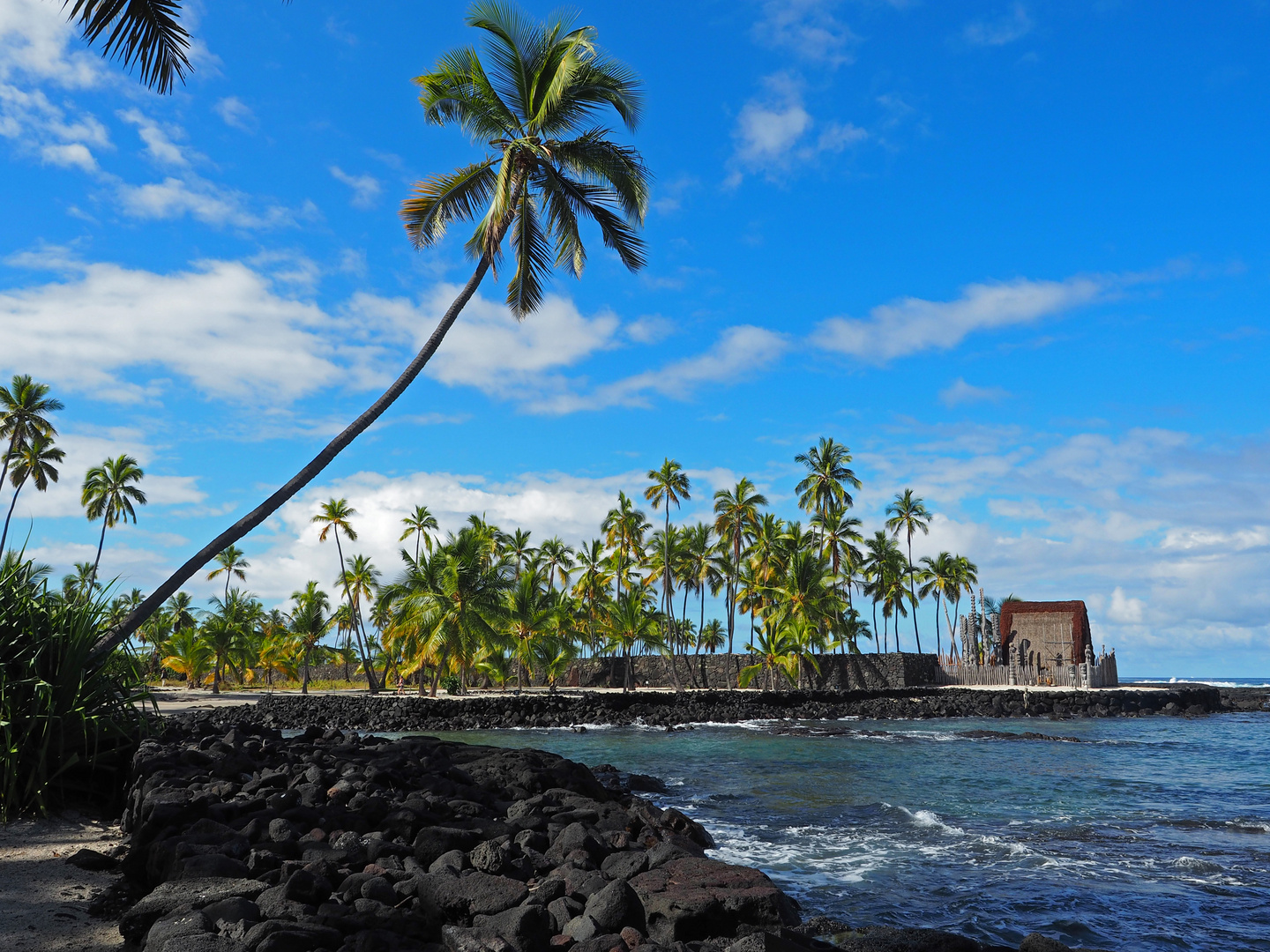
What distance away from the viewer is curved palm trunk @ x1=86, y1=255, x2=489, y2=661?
1058cm

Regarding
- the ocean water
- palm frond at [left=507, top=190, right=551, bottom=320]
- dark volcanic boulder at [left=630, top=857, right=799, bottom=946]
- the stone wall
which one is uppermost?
palm frond at [left=507, top=190, right=551, bottom=320]

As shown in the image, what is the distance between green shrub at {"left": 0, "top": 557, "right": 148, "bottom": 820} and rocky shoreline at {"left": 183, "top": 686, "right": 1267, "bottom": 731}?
806 inches

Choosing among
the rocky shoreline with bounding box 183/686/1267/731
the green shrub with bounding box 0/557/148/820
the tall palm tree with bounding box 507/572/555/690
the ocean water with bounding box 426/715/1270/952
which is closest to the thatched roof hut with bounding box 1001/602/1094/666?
the rocky shoreline with bounding box 183/686/1267/731

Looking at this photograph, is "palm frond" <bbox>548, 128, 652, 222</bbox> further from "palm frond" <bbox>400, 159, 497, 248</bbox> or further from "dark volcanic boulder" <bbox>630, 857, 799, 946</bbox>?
"dark volcanic boulder" <bbox>630, 857, 799, 946</bbox>

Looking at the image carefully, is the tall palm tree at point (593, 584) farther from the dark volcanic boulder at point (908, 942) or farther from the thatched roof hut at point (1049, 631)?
the dark volcanic boulder at point (908, 942)

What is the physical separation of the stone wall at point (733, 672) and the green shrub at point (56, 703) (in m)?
44.1

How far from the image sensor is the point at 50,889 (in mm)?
6000

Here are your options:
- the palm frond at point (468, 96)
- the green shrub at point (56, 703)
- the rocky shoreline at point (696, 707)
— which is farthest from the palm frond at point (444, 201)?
the rocky shoreline at point (696, 707)

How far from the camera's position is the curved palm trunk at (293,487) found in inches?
416

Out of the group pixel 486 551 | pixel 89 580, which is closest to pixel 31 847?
pixel 89 580

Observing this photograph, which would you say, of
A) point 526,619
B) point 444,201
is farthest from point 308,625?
point 444,201

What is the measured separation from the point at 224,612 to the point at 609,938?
55260mm

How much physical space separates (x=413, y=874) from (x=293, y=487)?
7.46 m

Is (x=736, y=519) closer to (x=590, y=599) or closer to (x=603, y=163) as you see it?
(x=590, y=599)
